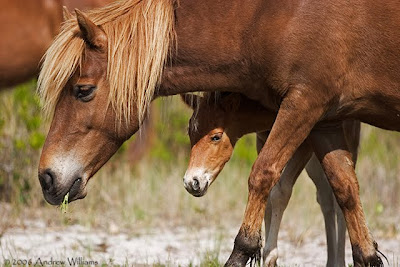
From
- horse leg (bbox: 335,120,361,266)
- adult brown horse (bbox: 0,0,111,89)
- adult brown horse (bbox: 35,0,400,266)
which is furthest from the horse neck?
adult brown horse (bbox: 0,0,111,89)

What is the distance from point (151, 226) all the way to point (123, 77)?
304 centimetres

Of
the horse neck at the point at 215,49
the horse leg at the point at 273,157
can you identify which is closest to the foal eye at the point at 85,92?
the horse neck at the point at 215,49

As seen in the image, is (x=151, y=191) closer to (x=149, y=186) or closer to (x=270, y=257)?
(x=149, y=186)

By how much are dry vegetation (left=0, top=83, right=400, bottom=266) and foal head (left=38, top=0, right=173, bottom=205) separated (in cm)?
259

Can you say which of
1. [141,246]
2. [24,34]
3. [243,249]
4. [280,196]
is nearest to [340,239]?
[280,196]

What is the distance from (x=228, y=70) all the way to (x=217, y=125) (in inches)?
20.7

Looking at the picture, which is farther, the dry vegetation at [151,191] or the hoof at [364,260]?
the dry vegetation at [151,191]

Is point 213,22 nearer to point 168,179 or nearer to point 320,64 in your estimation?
point 320,64

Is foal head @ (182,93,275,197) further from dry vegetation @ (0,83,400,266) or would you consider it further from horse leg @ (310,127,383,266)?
dry vegetation @ (0,83,400,266)

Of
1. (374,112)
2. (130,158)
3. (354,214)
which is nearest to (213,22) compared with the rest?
(374,112)

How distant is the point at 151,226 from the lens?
25.5 ft

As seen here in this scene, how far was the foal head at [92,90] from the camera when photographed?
4.95m

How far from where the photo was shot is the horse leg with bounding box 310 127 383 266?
524 centimetres

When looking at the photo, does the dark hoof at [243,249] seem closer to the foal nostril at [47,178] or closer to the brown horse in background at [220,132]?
the brown horse in background at [220,132]
